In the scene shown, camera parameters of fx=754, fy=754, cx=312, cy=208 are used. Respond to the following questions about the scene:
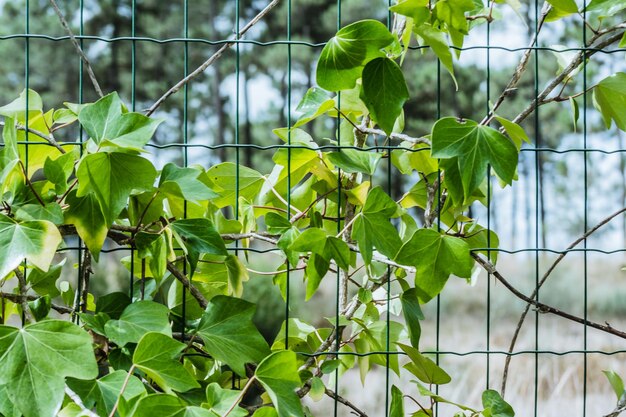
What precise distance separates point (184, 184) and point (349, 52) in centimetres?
20

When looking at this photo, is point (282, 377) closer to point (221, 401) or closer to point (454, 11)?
point (221, 401)

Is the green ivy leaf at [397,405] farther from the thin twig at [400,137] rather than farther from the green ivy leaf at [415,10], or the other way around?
the green ivy leaf at [415,10]

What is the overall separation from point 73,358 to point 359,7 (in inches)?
324

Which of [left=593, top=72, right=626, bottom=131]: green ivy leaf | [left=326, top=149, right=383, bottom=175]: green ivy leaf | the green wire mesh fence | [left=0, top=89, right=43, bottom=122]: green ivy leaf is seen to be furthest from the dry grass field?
[left=0, top=89, right=43, bottom=122]: green ivy leaf

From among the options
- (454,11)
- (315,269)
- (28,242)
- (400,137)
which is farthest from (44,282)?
(454,11)

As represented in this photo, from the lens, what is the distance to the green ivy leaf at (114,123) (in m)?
0.67

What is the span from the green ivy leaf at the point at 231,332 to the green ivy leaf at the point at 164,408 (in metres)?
0.10

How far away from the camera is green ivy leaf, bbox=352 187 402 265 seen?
29.3 inches

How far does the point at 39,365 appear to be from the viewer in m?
0.62

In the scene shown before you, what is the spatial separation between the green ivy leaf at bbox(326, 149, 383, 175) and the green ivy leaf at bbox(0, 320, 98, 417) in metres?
0.30

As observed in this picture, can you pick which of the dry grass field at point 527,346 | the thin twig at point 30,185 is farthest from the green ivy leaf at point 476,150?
the dry grass field at point 527,346

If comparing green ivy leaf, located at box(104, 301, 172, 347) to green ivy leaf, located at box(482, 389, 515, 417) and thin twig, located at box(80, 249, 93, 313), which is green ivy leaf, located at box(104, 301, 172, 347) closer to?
thin twig, located at box(80, 249, 93, 313)

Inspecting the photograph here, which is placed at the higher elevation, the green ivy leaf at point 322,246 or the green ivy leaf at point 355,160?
the green ivy leaf at point 355,160

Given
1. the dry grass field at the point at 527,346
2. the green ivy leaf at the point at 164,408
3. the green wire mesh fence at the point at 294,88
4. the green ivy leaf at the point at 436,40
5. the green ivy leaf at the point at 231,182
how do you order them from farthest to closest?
the green wire mesh fence at the point at 294,88
the dry grass field at the point at 527,346
the green ivy leaf at the point at 231,182
the green ivy leaf at the point at 436,40
the green ivy leaf at the point at 164,408
